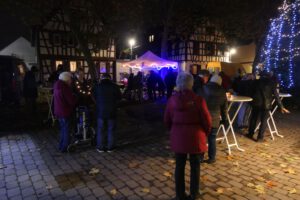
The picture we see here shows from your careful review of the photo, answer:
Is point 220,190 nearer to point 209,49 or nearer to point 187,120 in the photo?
point 187,120

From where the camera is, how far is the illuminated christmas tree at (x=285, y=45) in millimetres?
12977

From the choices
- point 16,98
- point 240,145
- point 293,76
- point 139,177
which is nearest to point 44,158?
point 139,177

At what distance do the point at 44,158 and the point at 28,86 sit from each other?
5446 mm

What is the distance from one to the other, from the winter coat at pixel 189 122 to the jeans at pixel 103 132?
2732 millimetres

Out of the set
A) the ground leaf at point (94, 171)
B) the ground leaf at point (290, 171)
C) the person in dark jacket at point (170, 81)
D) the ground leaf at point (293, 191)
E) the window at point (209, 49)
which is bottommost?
A: the ground leaf at point (293, 191)

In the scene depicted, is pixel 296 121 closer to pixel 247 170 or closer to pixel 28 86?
pixel 247 170

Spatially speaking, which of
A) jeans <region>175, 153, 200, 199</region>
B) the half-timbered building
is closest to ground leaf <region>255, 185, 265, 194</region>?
jeans <region>175, 153, 200, 199</region>

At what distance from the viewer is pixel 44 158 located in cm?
587

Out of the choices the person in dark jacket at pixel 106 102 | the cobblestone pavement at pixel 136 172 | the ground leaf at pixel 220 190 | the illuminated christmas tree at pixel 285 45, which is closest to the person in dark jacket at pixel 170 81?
the illuminated christmas tree at pixel 285 45

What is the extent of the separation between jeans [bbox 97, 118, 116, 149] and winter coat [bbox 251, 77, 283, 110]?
3742 millimetres

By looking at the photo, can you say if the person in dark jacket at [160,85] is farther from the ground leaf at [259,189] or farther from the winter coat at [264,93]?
the ground leaf at [259,189]

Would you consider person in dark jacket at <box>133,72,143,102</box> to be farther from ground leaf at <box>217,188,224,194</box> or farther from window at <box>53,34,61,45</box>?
ground leaf at <box>217,188,224,194</box>

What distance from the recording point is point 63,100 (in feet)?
19.6

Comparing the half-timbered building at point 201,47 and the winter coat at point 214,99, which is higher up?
the half-timbered building at point 201,47
